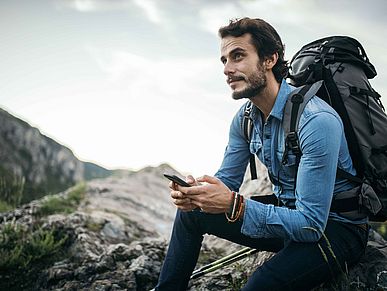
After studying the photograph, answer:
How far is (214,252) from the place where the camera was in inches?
267

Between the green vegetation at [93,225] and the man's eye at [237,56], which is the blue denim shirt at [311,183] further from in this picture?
the green vegetation at [93,225]

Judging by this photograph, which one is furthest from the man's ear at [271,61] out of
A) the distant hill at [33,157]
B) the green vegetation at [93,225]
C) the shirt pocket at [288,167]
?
the distant hill at [33,157]

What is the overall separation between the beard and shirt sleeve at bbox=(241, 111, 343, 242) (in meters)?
0.75

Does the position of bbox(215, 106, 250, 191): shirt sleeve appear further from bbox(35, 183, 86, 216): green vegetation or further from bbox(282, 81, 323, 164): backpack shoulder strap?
bbox(35, 183, 86, 216): green vegetation

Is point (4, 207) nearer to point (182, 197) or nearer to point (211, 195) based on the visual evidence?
point (182, 197)

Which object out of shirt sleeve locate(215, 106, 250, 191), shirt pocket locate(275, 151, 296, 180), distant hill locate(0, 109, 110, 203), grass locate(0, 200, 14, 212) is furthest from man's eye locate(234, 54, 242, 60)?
distant hill locate(0, 109, 110, 203)

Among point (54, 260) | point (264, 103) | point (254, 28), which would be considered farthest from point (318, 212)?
point (54, 260)

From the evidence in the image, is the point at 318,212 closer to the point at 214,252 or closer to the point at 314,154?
the point at 314,154

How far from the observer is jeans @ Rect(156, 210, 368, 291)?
3.20m

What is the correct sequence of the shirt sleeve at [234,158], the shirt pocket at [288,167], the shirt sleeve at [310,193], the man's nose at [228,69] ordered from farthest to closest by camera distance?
the shirt sleeve at [234,158] < the man's nose at [228,69] < the shirt pocket at [288,167] < the shirt sleeve at [310,193]

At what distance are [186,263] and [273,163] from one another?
4.57 ft

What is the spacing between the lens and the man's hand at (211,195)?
3127 mm

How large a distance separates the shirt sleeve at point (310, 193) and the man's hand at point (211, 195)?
0.19m

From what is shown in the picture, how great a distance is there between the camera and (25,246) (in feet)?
21.4
